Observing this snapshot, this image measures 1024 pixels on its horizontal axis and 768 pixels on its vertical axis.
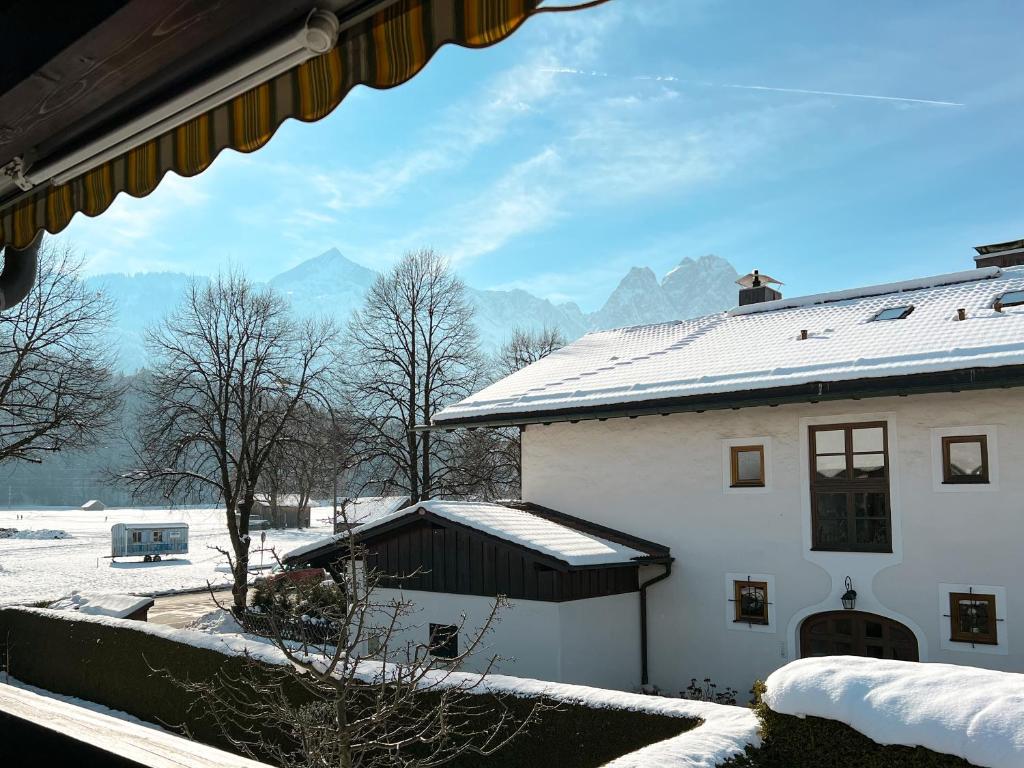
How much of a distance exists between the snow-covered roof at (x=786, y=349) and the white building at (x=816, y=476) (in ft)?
0.18

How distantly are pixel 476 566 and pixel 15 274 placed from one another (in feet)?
39.4

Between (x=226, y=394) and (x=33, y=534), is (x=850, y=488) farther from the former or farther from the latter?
(x=33, y=534)

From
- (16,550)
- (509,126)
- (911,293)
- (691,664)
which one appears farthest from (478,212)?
(16,550)

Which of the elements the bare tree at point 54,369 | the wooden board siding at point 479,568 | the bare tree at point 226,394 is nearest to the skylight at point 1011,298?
the wooden board siding at point 479,568

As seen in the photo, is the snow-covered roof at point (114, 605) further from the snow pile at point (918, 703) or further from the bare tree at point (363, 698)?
the snow pile at point (918, 703)

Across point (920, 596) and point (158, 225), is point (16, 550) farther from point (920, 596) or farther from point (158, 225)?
point (158, 225)

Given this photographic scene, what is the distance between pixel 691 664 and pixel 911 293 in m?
8.64

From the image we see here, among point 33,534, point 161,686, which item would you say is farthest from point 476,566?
point 33,534

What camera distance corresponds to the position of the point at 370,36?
4.91ft

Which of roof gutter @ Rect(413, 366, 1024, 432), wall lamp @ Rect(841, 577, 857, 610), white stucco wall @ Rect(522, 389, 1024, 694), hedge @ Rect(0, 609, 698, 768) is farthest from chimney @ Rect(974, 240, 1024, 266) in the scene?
hedge @ Rect(0, 609, 698, 768)

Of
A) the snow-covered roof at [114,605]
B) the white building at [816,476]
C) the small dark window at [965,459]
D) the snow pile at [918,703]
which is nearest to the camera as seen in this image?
the snow pile at [918,703]

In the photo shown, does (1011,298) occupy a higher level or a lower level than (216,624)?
higher

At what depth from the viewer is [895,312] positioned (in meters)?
15.3

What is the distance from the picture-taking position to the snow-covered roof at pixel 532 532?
13.0m
